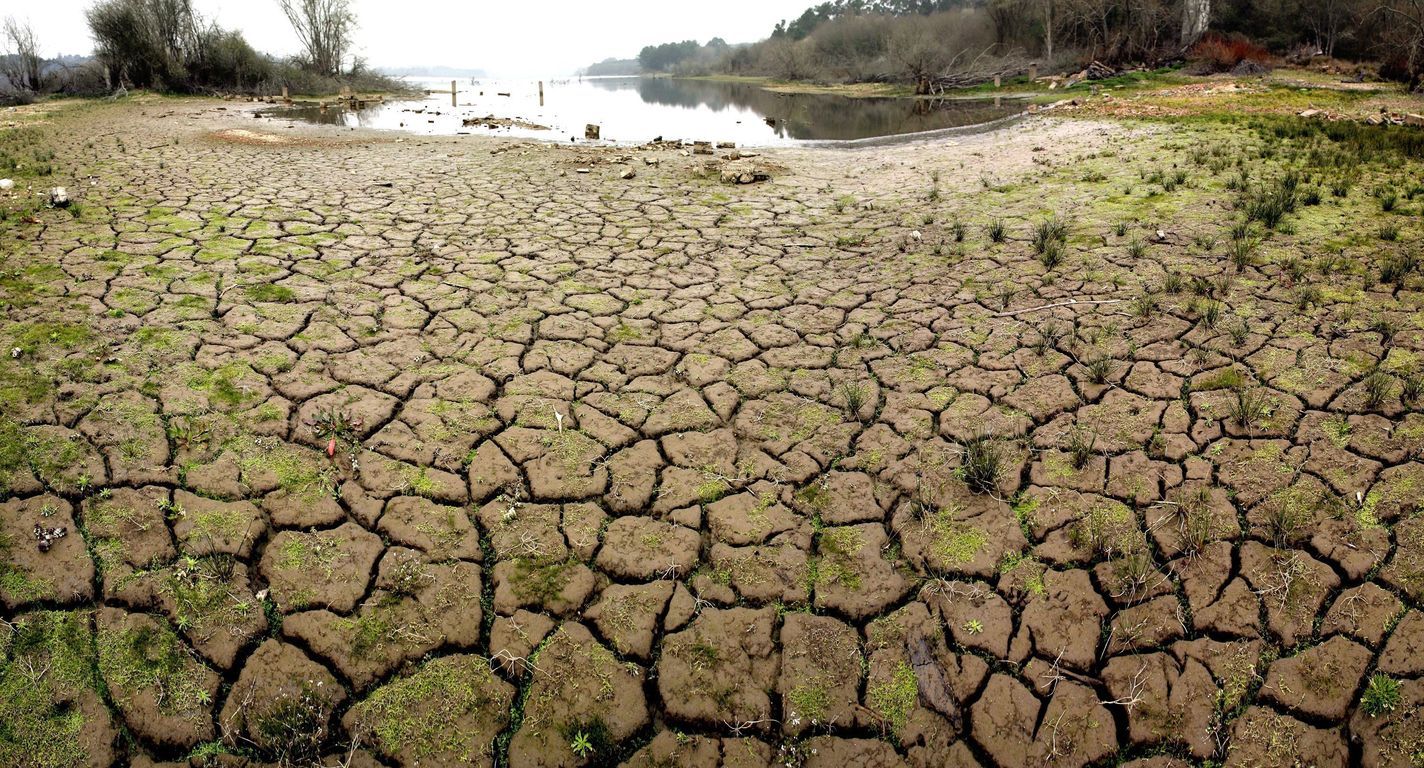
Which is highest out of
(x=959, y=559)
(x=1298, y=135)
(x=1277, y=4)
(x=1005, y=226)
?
(x=1277, y=4)

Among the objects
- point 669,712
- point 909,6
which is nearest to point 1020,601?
point 669,712

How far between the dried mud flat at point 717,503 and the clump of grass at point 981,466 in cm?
2

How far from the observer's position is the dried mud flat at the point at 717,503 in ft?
6.82

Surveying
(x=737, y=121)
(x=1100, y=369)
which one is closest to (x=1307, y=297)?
(x=1100, y=369)

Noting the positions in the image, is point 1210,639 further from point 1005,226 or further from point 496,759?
point 1005,226

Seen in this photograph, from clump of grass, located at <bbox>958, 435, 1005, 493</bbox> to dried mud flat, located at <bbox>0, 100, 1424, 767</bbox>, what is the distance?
0.8 inches

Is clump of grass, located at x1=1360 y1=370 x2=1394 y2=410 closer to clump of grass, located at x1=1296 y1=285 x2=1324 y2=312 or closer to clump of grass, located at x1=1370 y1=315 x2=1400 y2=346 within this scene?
clump of grass, located at x1=1370 y1=315 x2=1400 y2=346

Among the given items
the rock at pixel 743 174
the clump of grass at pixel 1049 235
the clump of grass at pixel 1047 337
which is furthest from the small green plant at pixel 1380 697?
the rock at pixel 743 174

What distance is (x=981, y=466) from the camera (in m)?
3.00

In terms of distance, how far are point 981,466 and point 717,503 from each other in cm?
120

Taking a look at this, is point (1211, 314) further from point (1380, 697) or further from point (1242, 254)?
point (1380, 697)

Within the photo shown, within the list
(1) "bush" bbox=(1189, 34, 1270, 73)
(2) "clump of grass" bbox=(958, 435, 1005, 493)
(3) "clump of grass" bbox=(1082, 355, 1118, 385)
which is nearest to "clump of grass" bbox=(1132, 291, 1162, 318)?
(3) "clump of grass" bbox=(1082, 355, 1118, 385)

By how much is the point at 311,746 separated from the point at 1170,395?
13.4 feet

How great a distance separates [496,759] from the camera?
1.98 m
